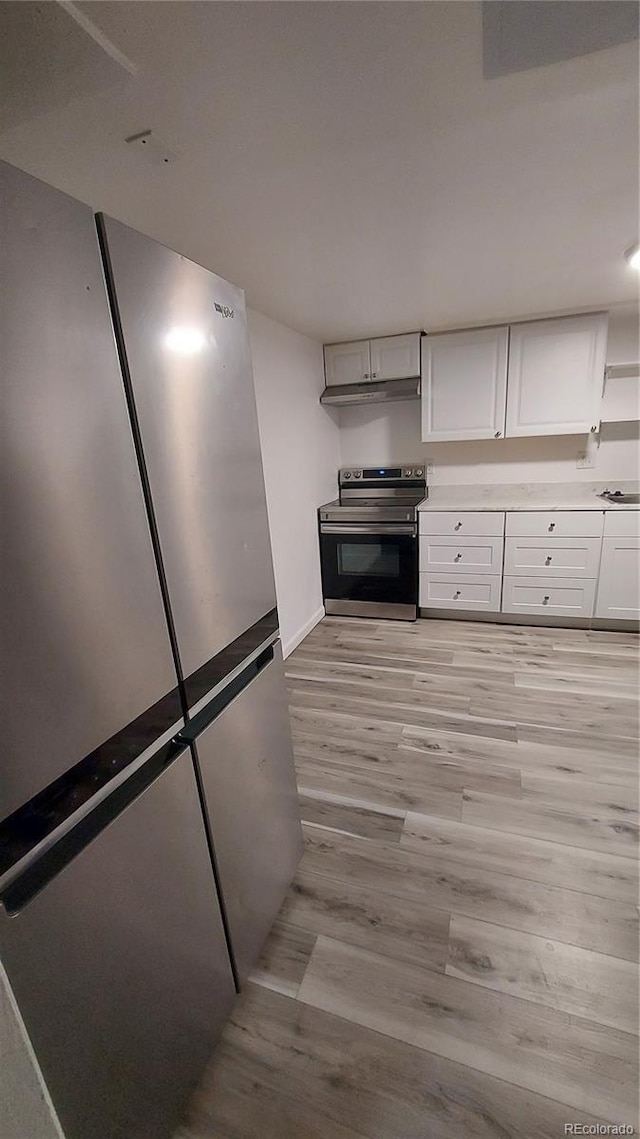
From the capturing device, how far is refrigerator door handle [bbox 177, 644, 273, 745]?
0.99 m

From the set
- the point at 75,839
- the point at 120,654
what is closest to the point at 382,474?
the point at 120,654

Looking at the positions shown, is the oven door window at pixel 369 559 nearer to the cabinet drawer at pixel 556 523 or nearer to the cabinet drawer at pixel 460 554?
the cabinet drawer at pixel 460 554

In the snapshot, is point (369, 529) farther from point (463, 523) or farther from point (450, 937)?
point (450, 937)

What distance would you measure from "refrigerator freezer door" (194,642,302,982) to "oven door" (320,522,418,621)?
2.27 meters

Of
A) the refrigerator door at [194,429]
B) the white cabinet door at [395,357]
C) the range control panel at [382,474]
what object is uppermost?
the white cabinet door at [395,357]

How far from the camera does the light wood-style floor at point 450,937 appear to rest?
102cm

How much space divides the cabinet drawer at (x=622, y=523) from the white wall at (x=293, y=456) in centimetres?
209

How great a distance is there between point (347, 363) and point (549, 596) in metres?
2.38

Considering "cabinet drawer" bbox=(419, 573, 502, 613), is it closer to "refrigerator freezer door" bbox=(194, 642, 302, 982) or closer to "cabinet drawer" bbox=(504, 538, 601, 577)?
"cabinet drawer" bbox=(504, 538, 601, 577)

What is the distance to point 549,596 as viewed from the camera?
10.7 ft

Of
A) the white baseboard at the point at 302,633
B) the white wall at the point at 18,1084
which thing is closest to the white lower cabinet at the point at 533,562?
the white baseboard at the point at 302,633

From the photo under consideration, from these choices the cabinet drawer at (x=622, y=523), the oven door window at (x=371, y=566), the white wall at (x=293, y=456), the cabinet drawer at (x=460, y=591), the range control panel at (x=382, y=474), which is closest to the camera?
the white wall at (x=293, y=456)

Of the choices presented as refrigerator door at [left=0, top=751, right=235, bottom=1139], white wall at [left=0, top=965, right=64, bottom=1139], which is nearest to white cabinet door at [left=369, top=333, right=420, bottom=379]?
refrigerator door at [left=0, top=751, right=235, bottom=1139]

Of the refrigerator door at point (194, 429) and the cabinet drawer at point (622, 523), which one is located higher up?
the refrigerator door at point (194, 429)
